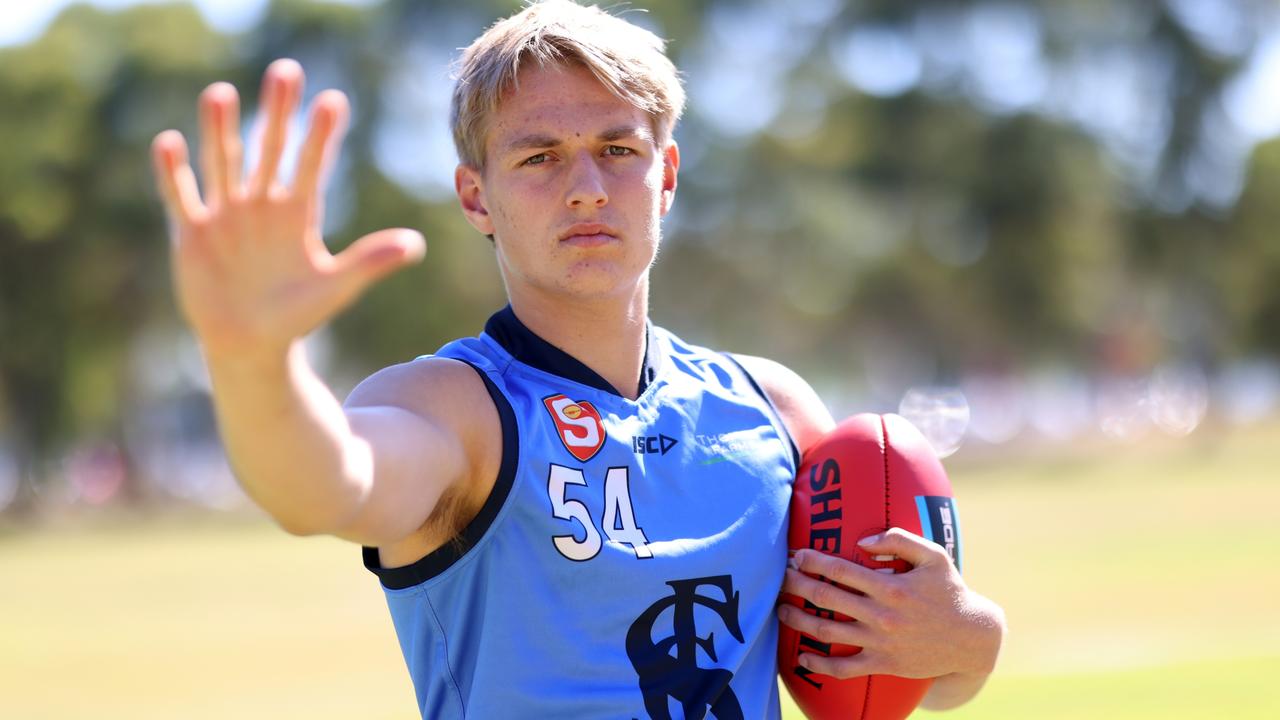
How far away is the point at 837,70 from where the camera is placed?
4666 cm

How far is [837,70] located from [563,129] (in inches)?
1786

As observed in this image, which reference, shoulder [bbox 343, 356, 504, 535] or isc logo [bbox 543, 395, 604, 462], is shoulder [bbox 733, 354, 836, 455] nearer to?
isc logo [bbox 543, 395, 604, 462]

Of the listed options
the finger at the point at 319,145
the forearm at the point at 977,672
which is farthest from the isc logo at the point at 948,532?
the finger at the point at 319,145

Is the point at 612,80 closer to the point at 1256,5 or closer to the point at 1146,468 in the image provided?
the point at 1146,468

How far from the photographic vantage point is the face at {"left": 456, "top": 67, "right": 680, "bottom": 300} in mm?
2762

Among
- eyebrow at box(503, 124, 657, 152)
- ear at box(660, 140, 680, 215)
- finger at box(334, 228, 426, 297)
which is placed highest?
ear at box(660, 140, 680, 215)

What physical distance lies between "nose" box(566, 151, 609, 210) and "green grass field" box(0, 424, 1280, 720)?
5.29 metres

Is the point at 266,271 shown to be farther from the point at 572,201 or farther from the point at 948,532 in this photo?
the point at 948,532

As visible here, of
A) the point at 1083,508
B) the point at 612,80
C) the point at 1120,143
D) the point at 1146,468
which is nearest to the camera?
the point at 612,80

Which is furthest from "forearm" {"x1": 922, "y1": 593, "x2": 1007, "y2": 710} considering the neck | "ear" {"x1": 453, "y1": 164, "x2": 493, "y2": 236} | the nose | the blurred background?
the blurred background

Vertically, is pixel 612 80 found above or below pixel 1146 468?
below

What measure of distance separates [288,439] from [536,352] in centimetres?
89

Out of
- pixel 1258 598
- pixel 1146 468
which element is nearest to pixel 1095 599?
pixel 1258 598

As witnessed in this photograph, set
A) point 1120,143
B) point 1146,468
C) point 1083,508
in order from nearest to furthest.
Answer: point 1083,508, point 1146,468, point 1120,143
